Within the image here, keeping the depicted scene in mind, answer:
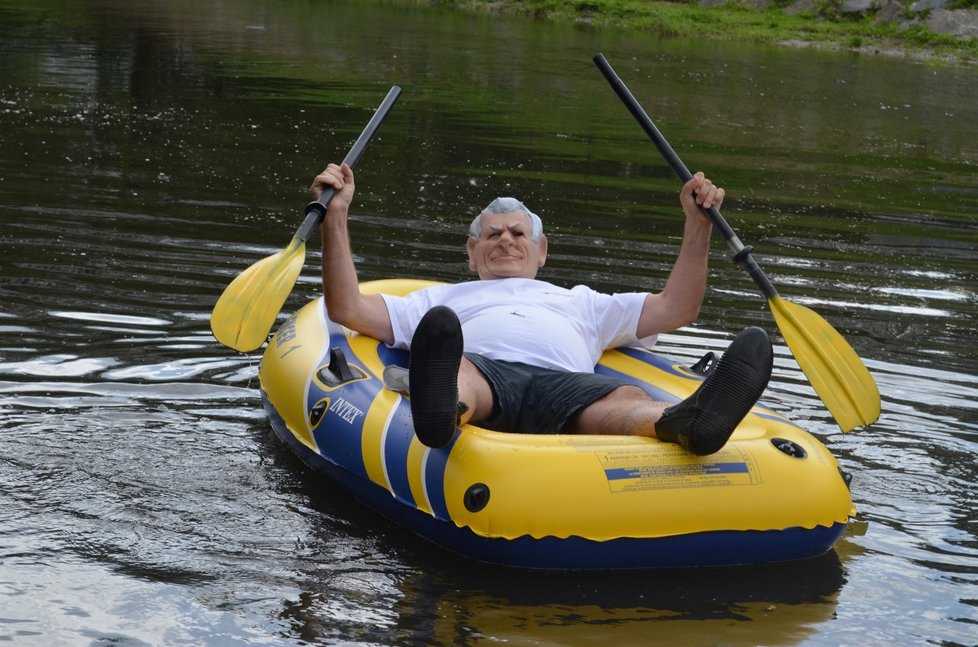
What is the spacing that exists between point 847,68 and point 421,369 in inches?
787

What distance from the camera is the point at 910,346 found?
6.58 meters

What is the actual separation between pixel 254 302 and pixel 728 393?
1.75m

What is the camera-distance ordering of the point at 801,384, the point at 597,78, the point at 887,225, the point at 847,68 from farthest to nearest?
1. the point at 847,68
2. the point at 597,78
3. the point at 887,225
4. the point at 801,384

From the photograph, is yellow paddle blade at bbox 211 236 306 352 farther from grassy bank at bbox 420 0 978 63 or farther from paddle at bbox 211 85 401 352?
grassy bank at bbox 420 0 978 63

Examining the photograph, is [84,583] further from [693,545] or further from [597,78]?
[597,78]

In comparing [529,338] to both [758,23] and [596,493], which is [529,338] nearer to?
[596,493]

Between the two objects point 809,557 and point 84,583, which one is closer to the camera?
point 84,583

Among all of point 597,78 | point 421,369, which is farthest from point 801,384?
point 597,78

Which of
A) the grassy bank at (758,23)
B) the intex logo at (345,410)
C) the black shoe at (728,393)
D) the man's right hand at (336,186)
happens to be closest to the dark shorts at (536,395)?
the intex logo at (345,410)

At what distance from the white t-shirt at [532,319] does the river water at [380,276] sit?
730 mm

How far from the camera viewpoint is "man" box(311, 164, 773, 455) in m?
3.80

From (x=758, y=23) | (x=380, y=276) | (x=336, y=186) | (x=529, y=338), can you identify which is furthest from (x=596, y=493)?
(x=758, y=23)

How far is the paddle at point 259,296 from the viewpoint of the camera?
4551mm

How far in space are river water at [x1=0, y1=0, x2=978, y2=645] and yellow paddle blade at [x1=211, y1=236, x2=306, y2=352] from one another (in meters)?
0.44
